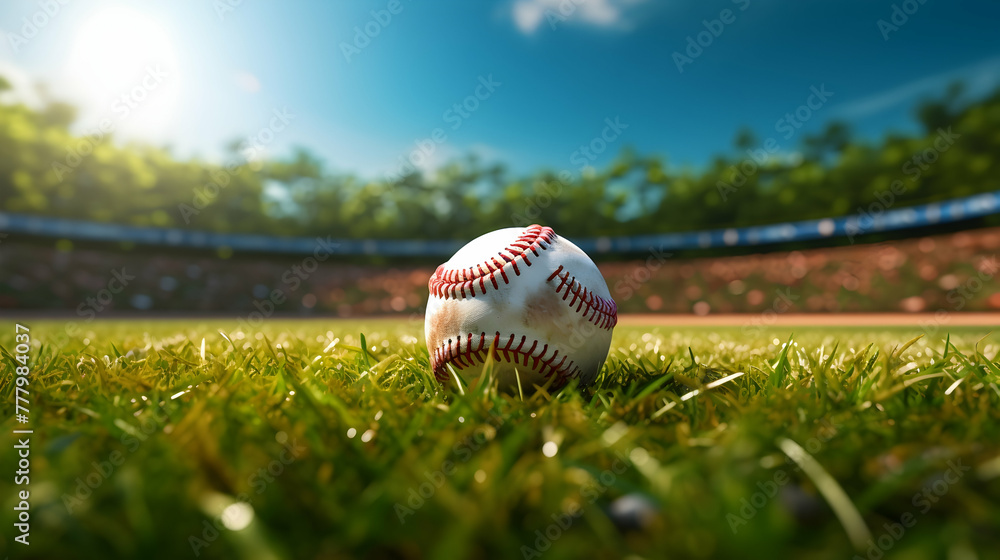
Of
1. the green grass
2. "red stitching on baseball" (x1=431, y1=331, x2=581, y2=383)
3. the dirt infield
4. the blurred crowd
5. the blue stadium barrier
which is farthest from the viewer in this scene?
the blue stadium barrier

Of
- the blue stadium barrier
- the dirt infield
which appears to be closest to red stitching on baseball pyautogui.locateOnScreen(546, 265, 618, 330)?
the dirt infield

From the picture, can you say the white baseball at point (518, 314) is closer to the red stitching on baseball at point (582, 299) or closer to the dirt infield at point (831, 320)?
the red stitching on baseball at point (582, 299)

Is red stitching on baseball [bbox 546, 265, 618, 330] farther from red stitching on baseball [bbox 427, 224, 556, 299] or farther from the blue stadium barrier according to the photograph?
the blue stadium barrier

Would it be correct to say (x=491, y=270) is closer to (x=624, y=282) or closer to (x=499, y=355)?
(x=499, y=355)

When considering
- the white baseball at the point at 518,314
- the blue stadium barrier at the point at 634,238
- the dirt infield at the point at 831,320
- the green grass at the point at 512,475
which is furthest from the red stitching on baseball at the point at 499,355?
the blue stadium barrier at the point at 634,238

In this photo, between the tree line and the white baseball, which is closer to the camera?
the white baseball

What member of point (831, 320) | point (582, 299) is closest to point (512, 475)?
point (582, 299)

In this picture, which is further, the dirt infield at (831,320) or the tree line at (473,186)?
the tree line at (473,186)
